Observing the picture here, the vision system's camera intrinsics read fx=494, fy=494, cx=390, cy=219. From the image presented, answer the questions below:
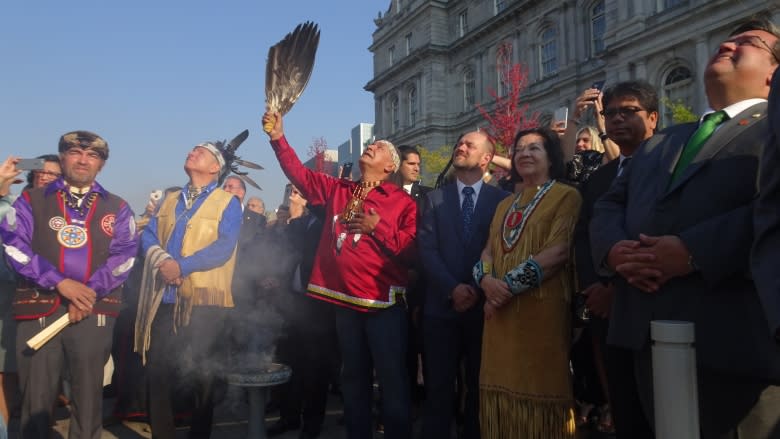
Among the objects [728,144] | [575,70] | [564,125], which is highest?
[575,70]

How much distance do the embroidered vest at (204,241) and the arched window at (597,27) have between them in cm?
2715

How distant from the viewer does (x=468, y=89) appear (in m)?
37.8

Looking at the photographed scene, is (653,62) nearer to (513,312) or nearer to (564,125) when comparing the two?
(564,125)

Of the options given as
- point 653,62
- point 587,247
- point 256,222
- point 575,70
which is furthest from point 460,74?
point 587,247

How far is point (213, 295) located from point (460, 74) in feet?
122

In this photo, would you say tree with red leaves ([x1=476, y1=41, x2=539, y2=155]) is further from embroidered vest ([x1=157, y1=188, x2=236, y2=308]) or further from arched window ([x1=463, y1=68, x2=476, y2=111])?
embroidered vest ([x1=157, y1=188, x2=236, y2=308])

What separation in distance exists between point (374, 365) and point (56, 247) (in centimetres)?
222

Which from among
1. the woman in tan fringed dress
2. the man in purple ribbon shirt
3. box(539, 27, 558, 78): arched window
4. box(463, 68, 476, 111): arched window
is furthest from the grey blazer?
box(463, 68, 476, 111): arched window

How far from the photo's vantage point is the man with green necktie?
1.62 m

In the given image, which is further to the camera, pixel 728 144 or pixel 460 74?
pixel 460 74

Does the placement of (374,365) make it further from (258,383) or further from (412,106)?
(412,106)

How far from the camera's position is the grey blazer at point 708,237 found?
161 centimetres

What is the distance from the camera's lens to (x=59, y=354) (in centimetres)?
314

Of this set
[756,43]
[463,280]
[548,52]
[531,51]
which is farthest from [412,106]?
[756,43]
